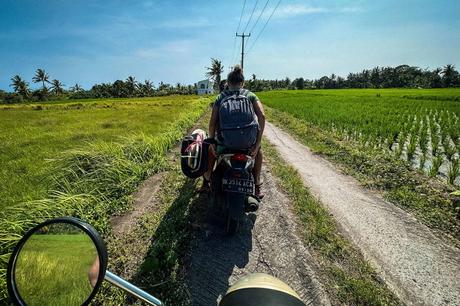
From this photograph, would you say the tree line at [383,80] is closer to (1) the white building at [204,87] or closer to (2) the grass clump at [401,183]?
(1) the white building at [204,87]

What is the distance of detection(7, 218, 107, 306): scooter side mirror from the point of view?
1.11 meters

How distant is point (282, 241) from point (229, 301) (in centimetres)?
218

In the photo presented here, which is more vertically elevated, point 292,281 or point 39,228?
point 39,228

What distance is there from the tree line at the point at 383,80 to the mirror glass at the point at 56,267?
7106 centimetres

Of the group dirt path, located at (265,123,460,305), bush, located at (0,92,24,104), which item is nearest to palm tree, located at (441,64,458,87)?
dirt path, located at (265,123,460,305)

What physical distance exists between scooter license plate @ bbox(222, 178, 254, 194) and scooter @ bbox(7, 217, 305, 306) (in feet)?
5.14

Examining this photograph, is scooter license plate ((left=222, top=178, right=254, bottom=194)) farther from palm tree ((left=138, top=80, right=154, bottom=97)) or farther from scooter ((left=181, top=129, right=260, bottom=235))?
palm tree ((left=138, top=80, right=154, bottom=97))

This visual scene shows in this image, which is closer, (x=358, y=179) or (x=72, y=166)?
(x=72, y=166)

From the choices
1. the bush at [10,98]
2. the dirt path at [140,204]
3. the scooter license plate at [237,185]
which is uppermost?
the bush at [10,98]

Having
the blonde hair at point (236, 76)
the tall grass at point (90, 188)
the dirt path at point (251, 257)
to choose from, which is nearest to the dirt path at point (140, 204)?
the tall grass at point (90, 188)

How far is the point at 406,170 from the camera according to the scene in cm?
552

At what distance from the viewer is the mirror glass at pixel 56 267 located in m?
1.15

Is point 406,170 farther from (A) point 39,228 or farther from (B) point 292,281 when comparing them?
(A) point 39,228

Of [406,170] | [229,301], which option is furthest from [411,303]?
[406,170]
